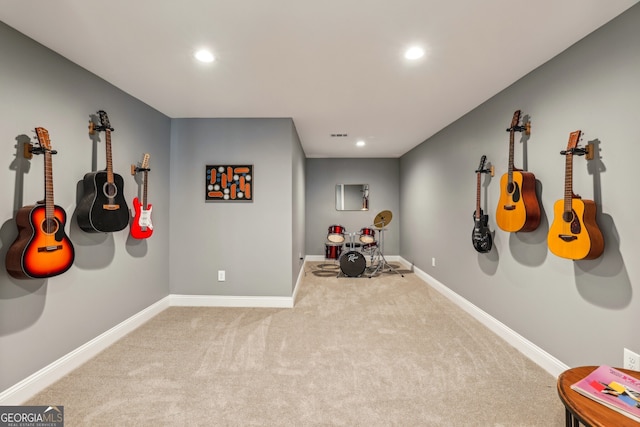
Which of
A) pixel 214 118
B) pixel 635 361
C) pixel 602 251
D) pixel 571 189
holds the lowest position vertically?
pixel 635 361

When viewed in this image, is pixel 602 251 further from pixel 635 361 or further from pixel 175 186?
pixel 175 186

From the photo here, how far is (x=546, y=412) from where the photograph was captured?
1.71m

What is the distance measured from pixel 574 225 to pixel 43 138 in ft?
11.4

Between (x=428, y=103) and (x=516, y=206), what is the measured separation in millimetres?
1416

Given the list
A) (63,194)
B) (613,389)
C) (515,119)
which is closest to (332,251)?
(515,119)

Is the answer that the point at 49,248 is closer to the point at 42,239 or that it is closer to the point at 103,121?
the point at 42,239

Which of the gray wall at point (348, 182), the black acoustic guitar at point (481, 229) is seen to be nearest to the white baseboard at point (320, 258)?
the gray wall at point (348, 182)

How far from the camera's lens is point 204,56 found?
2129 millimetres

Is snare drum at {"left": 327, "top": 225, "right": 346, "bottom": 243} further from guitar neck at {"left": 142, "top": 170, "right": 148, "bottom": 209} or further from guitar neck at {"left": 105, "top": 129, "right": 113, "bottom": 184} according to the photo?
guitar neck at {"left": 105, "top": 129, "right": 113, "bottom": 184}

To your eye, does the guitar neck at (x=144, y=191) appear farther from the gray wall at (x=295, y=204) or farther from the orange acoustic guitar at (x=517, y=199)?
the orange acoustic guitar at (x=517, y=199)

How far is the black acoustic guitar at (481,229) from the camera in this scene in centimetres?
290

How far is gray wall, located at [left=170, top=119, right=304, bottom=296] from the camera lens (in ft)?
11.5

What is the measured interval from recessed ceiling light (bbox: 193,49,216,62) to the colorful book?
2.73 metres

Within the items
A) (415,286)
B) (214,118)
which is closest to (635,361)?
(415,286)
